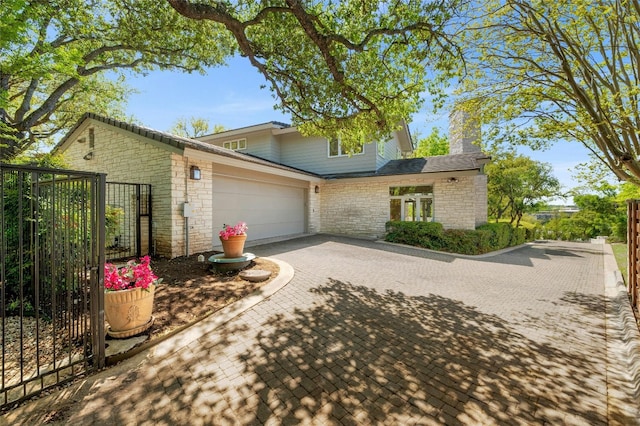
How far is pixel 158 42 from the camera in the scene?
33.8 ft

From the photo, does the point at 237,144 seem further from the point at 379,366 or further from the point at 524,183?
the point at 524,183

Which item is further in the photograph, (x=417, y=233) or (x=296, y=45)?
(x=417, y=233)

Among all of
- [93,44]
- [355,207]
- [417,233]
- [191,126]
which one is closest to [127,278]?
[417,233]

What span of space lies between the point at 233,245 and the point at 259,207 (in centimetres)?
494

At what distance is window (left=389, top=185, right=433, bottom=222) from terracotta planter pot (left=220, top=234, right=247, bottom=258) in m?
8.72

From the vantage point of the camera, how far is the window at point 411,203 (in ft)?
41.4

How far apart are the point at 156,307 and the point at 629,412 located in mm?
5636

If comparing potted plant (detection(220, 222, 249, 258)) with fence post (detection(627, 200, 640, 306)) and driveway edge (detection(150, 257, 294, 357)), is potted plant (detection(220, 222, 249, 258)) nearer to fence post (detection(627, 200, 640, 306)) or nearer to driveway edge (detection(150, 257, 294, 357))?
driveway edge (detection(150, 257, 294, 357))

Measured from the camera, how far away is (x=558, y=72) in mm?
6543

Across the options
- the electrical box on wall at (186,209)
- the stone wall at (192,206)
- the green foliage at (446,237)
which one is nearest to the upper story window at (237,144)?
the stone wall at (192,206)

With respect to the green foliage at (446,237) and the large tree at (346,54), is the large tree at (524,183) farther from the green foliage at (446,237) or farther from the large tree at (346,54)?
the large tree at (346,54)

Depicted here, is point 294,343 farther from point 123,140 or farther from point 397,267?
point 123,140

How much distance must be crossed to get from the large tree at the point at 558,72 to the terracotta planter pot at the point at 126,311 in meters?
8.62

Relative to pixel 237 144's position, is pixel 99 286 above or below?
below
